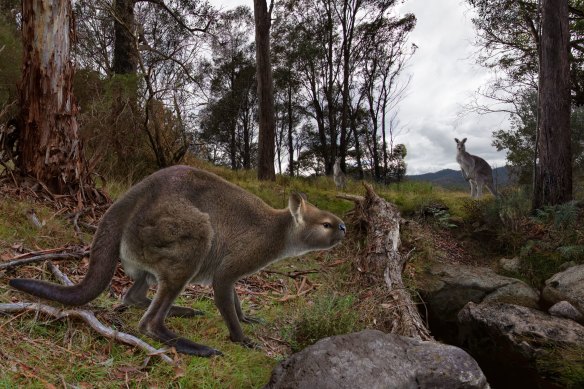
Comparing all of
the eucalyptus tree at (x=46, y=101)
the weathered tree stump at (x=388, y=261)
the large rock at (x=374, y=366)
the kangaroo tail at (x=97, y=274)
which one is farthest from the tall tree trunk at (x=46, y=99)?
the large rock at (x=374, y=366)

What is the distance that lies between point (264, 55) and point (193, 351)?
497 inches

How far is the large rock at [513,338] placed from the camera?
6824 mm

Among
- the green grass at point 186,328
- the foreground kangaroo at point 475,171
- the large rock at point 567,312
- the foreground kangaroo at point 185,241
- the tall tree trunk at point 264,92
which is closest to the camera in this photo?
the green grass at point 186,328

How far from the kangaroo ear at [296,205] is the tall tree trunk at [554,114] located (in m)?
9.56

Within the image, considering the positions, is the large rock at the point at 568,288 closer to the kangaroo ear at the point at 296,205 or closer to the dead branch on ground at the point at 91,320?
the kangaroo ear at the point at 296,205

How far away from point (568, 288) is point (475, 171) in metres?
9.97

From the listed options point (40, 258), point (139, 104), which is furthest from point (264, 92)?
point (40, 258)

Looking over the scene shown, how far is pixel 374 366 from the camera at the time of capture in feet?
10.9

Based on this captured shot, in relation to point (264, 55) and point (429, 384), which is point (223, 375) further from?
point (264, 55)

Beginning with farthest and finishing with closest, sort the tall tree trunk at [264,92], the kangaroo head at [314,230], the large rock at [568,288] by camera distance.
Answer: the tall tree trunk at [264,92] → the large rock at [568,288] → the kangaroo head at [314,230]

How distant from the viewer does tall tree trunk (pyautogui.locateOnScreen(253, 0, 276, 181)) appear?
48.5ft

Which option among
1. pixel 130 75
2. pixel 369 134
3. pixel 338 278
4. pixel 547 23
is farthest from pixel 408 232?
pixel 369 134

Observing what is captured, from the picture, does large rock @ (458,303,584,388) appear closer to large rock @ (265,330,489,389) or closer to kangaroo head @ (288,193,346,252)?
large rock @ (265,330,489,389)

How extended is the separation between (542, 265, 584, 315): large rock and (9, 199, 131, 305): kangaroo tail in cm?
750
